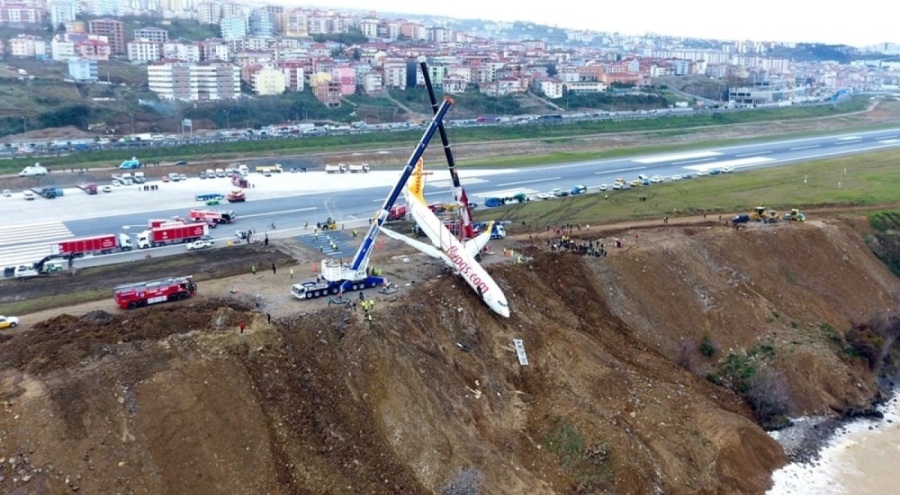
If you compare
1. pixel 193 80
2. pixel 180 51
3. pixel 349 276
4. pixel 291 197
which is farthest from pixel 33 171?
pixel 180 51

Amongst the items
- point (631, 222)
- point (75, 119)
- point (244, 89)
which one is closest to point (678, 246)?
point (631, 222)

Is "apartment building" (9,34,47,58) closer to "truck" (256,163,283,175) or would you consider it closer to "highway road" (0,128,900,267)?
"truck" (256,163,283,175)

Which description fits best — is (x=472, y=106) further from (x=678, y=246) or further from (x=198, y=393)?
(x=198, y=393)

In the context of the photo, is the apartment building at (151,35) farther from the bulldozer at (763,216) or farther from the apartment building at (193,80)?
the bulldozer at (763,216)

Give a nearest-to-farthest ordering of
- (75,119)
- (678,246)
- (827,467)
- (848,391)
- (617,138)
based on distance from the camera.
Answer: (827,467)
(848,391)
(678,246)
(75,119)
(617,138)

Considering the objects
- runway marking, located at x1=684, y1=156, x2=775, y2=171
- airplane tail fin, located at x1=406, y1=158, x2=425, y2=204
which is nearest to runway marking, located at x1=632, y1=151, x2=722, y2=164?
runway marking, located at x1=684, y1=156, x2=775, y2=171

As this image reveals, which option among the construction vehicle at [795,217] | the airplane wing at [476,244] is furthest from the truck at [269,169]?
the construction vehicle at [795,217]

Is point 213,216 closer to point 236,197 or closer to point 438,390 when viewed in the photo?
point 236,197
